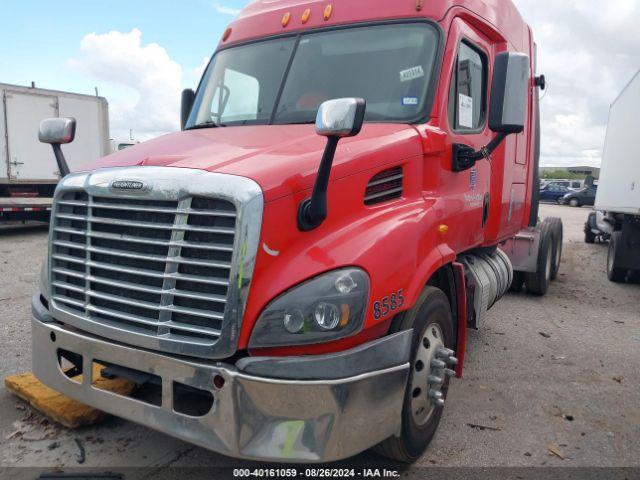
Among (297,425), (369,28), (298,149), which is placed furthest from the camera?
(369,28)

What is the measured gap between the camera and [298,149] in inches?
114

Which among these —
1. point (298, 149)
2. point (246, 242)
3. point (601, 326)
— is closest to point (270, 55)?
point (298, 149)

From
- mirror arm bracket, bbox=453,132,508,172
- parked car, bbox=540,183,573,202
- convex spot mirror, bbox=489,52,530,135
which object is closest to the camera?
convex spot mirror, bbox=489,52,530,135

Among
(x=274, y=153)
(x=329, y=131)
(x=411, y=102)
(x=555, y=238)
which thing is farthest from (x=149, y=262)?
(x=555, y=238)

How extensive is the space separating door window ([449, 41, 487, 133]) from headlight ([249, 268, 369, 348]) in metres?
1.81

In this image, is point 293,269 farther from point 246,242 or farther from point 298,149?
point 298,149

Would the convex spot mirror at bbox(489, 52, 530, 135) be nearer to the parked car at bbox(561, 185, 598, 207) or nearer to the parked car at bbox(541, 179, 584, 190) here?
the parked car at bbox(561, 185, 598, 207)

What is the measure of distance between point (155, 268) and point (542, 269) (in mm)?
6350

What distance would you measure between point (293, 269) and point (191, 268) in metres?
0.49

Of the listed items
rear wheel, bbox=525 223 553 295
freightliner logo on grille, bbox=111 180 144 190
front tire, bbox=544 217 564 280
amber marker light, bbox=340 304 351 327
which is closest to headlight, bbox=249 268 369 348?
amber marker light, bbox=340 304 351 327

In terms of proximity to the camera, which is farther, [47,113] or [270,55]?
[47,113]

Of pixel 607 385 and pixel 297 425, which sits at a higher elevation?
pixel 297 425

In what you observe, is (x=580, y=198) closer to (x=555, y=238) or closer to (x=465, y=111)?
(x=555, y=238)

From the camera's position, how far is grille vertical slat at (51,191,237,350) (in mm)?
2488
